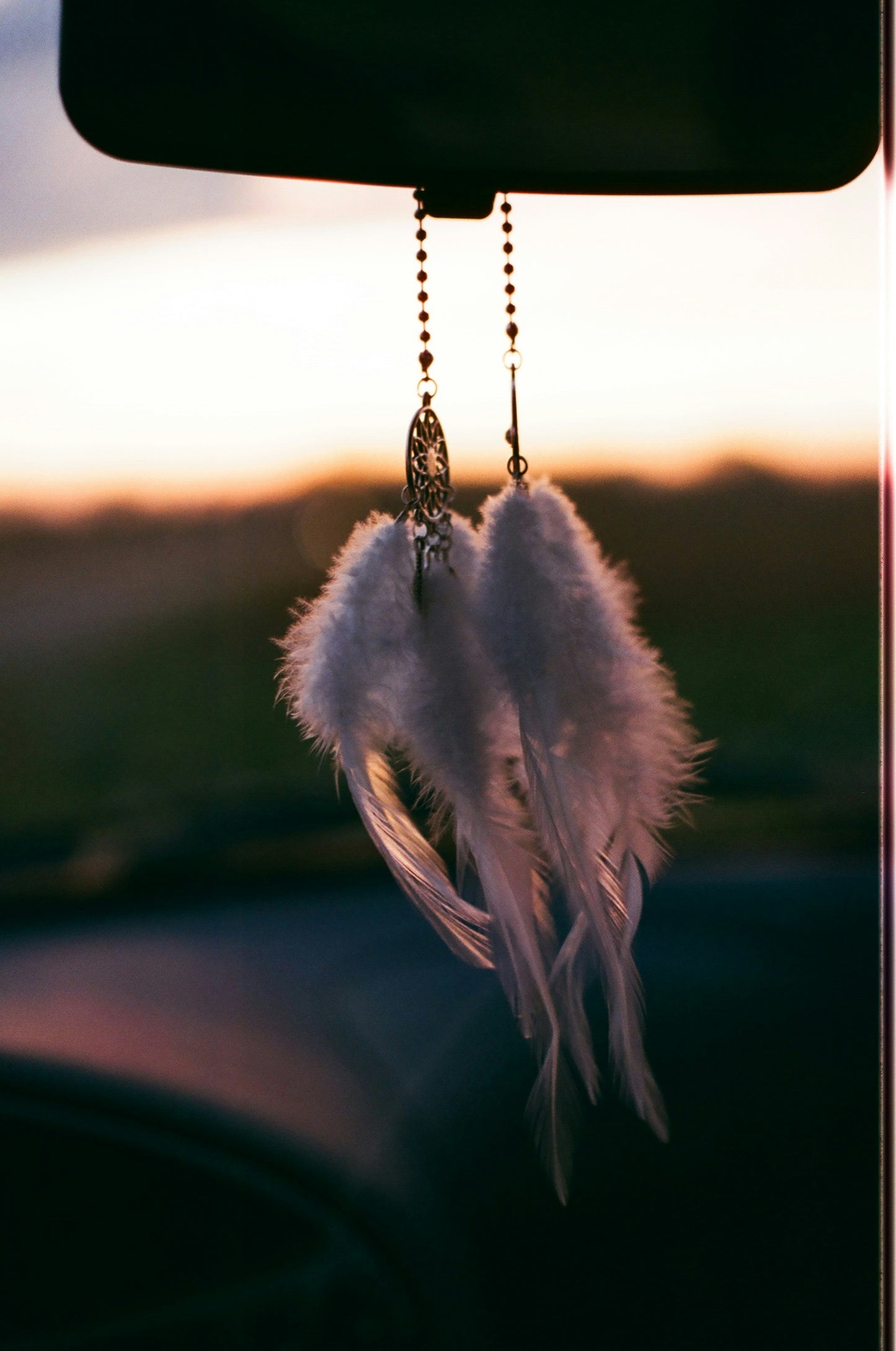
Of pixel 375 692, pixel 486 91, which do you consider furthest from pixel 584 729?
pixel 486 91

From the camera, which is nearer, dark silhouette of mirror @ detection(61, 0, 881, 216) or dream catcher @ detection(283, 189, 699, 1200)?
dark silhouette of mirror @ detection(61, 0, 881, 216)

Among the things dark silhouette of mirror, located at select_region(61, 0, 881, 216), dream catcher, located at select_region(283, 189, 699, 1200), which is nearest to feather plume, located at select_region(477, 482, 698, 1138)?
dream catcher, located at select_region(283, 189, 699, 1200)

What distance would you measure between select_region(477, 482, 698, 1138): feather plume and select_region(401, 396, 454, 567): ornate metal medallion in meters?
0.04

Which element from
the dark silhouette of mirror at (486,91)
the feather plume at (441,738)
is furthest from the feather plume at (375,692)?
the dark silhouette of mirror at (486,91)

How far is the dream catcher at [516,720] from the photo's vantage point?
0.80 metres

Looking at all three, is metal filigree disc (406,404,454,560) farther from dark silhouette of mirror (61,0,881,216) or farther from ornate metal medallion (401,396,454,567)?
dark silhouette of mirror (61,0,881,216)

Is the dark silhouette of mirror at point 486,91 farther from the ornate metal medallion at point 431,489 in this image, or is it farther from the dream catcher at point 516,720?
the ornate metal medallion at point 431,489

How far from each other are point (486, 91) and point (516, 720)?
49cm

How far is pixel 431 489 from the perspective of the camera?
0.82 metres

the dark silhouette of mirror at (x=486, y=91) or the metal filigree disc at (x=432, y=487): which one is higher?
the dark silhouette of mirror at (x=486, y=91)

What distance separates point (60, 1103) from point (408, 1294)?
0.71 metres

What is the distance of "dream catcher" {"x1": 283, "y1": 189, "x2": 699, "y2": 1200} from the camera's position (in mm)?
805

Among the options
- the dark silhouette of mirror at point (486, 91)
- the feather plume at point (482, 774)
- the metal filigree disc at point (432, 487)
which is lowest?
the feather plume at point (482, 774)

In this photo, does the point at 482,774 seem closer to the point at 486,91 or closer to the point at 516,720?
the point at 516,720
